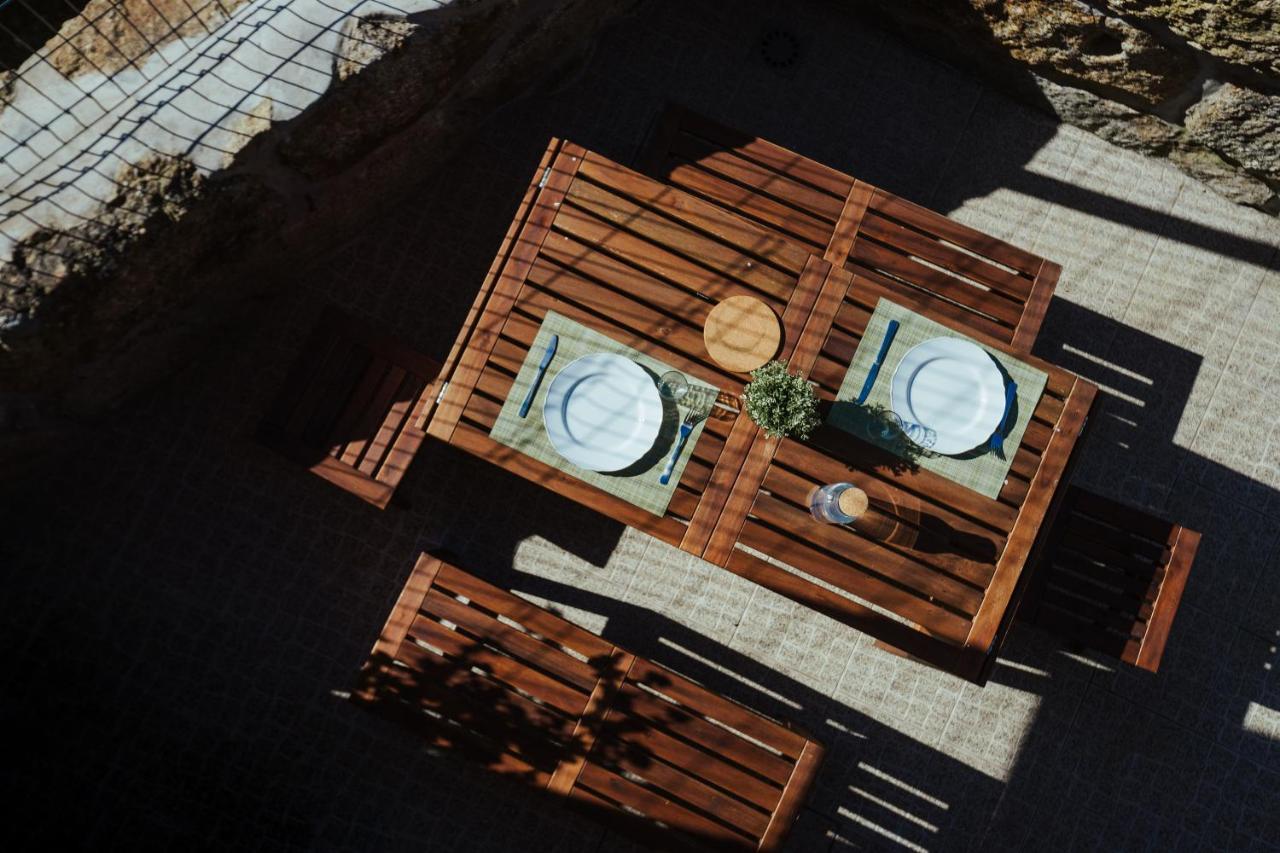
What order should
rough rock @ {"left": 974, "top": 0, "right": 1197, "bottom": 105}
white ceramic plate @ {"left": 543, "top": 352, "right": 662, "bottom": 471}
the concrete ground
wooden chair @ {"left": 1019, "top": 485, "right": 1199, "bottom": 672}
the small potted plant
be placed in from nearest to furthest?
the small potted plant < white ceramic plate @ {"left": 543, "top": 352, "right": 662, "bottom": 471} < rough rock @ {"left": 974, "top": 0, "right": 1197, "bottom": 105} < wooden chair @ {"left": 1019, "top": 485, "right": 1199, "bottom": 672} < the concrete ground

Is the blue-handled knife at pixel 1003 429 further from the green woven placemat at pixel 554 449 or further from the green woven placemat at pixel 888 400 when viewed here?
the green woven placemat at pixel 554 449

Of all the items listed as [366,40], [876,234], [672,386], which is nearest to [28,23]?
[366,40]

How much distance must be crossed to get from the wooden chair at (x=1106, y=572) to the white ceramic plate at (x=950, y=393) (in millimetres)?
1063

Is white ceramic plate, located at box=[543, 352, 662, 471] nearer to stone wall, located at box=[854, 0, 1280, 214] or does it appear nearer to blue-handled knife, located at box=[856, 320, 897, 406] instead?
blue-handled knife, located at box=[856, 320, 897, 406]

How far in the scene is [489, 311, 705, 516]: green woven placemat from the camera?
141 inches

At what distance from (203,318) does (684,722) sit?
10.0 feet

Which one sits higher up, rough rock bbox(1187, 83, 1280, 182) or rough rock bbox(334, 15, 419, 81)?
rough rock bbox(1187, 83, 1280, 182)

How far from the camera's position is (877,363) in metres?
3.66

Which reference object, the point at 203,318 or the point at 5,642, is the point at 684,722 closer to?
the point at 203,318

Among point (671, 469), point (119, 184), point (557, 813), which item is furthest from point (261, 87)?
point (557, 813)

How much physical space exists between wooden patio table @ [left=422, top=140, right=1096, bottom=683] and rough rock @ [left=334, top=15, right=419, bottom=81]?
0.77 meters

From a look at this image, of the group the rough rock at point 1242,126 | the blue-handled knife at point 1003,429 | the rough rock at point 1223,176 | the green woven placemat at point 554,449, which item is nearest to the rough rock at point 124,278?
the green woven placemat at point 554,449

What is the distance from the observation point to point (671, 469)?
3.61m

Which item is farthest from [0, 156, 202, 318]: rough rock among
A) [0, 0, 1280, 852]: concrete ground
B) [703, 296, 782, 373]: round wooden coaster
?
[703, 296, 782, 373]: round wooden coaster
